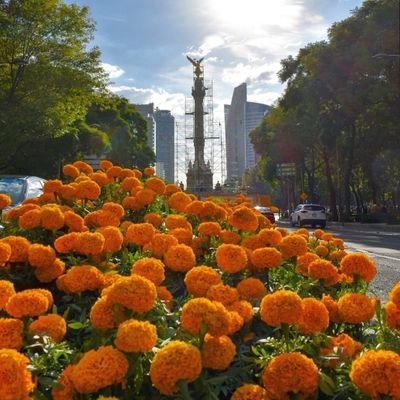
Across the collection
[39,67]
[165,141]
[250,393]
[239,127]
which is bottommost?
[250,393]

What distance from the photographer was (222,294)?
1.77 meters

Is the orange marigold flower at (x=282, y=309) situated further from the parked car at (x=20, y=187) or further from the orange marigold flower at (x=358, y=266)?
the parked car at (x=20, y=187)

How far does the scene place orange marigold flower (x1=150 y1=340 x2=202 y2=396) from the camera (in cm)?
130

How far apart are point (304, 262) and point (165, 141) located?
107326mm

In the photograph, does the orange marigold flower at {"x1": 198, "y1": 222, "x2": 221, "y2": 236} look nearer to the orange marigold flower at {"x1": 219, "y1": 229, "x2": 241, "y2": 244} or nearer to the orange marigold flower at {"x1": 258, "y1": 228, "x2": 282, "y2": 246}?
the orange marigold flower at {"x1": 219, "y1": 229, "x2": 241, "y2": 244}

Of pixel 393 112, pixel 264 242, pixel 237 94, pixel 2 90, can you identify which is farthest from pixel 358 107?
pixel 237 94

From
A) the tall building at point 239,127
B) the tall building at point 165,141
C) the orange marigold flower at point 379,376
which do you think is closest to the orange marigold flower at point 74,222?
the orange marigold flower at point 379,376

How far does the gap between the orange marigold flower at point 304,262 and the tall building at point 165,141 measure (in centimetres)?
9515

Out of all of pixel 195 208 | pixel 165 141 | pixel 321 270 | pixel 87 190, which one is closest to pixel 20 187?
pixel 87 190

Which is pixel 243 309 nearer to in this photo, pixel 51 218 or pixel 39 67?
pixel 51 218

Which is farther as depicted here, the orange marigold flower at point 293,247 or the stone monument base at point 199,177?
the stone monument base at point 199,177

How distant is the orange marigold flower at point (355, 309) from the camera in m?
1.80

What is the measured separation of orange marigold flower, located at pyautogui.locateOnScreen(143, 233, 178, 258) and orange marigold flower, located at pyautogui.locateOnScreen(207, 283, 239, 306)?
2.02ft

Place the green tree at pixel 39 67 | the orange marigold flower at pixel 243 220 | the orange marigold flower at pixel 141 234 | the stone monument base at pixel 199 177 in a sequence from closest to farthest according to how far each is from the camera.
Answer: the orange marigold flower at pixel 141 234, the orange marigold flower at pixel 243 220, the green tree at pixel 39 67, the stone monument base at pixel 199 177
